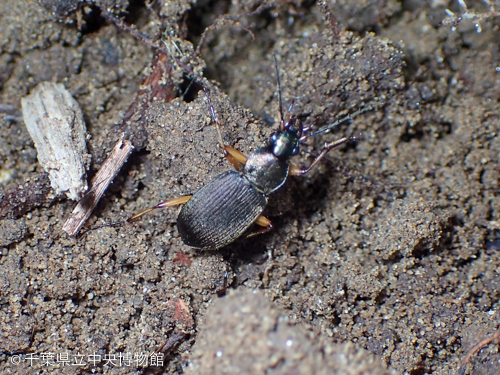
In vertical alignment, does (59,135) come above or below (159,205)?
above

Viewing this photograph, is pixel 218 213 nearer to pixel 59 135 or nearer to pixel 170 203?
pixel 170 203

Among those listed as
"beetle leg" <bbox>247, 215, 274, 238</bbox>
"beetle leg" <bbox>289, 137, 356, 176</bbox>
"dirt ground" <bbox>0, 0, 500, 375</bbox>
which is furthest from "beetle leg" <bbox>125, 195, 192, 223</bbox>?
"beetle leg" <bbox>289, 137, 356, 176</bbox>

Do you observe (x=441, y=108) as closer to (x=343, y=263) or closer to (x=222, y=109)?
(x=343, y=263)

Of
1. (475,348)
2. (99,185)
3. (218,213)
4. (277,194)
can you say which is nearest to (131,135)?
(99,185)

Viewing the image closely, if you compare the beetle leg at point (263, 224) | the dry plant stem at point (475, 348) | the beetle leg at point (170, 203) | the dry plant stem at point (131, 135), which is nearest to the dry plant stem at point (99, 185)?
the dry plant stem at point (131, 135)

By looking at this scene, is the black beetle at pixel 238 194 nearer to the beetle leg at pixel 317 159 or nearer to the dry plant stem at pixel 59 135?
the beetle leg at pixel 317 159

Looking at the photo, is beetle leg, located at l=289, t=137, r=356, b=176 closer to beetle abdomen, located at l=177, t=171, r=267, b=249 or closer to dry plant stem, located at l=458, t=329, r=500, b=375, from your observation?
beetle abdomen, located at l=177, t=171, r=267, b=249

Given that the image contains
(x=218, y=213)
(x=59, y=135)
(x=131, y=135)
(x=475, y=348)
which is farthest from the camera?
(x=131, y=135)
